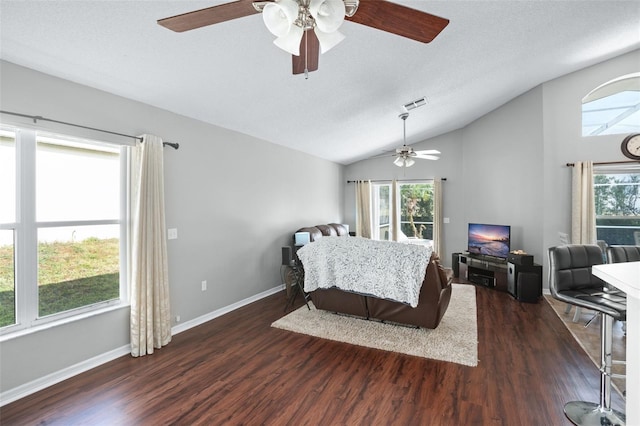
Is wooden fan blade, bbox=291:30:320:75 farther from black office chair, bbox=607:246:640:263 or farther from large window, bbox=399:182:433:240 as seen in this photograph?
large window, bbox=399:182:433:240

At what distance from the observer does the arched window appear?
173 inches

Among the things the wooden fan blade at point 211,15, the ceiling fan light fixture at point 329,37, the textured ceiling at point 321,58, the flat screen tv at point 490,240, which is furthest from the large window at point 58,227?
the flat screen tv at point 490,240

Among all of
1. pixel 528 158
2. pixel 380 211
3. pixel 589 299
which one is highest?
pixel 528 158

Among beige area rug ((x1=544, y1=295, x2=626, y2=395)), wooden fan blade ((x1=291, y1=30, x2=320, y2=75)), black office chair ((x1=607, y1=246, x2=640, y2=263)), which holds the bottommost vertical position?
beige area rug ((x1=544, y1=295, x2=626, y2=395))

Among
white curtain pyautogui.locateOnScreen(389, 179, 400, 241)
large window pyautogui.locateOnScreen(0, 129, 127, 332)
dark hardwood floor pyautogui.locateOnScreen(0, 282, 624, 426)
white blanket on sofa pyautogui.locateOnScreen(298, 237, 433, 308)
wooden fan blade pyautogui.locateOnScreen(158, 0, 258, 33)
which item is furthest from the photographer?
white curtain pyautogui.locateOnScreen(389, 179, 400, 241)

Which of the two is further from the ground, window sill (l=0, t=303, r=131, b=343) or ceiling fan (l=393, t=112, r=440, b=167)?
ceiling fan (l=393, t=112, r=440, b=167)

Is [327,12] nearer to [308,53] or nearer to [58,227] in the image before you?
[308,53]

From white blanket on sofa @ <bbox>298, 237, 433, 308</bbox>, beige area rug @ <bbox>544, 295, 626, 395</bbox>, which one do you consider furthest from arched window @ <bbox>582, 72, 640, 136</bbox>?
white blanket on sofa @ <bbox>298, 237, 433, 308</bbox>

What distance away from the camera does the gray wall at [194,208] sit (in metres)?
2.28

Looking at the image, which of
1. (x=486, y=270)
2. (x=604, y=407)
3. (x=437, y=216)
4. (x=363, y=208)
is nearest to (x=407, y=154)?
(x=486, y=270)

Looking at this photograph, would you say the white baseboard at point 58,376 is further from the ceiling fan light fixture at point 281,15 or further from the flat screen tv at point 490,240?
the flat screen tv at point 490,240

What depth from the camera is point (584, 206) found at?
Result: 448 centimetres

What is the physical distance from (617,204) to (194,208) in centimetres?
628

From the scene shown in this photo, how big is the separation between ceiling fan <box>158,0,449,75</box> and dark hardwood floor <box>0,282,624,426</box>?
2355 millimetres
